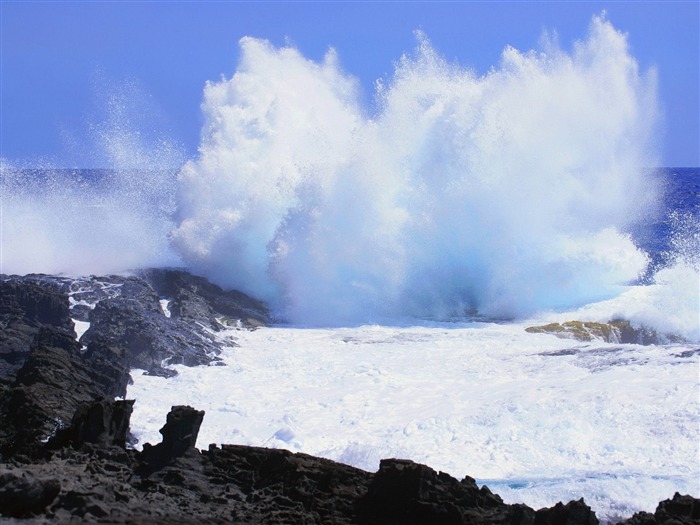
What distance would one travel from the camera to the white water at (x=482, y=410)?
11.7 m

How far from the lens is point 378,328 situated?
22531 mm

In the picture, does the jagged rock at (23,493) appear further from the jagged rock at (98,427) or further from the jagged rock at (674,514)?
the jagged rock at (674,514)

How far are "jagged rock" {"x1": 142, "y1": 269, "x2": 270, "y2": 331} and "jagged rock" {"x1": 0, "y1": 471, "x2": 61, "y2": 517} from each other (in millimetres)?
13677

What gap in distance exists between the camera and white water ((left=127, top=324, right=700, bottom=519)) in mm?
11742

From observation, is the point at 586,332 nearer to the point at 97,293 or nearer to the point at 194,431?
the point at 97,293

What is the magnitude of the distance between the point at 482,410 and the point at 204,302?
10022 millimetres

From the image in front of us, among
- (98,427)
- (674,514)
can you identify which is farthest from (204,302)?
(674,514)

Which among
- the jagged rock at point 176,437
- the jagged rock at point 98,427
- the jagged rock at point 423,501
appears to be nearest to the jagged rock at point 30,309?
the jagged rock at point 98,427

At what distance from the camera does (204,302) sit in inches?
893

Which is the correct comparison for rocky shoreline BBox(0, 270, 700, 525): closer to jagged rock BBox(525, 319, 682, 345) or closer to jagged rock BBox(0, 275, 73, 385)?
jagged rock BBox(0, 275, 73, 385)

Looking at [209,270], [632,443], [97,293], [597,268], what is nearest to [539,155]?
[597,268]

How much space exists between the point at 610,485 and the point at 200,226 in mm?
18621

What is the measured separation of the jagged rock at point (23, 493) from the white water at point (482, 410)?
211 inches

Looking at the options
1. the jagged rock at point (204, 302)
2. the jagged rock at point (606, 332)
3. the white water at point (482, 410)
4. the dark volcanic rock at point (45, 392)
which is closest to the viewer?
the dark volcanic rock at point (45, 392)
